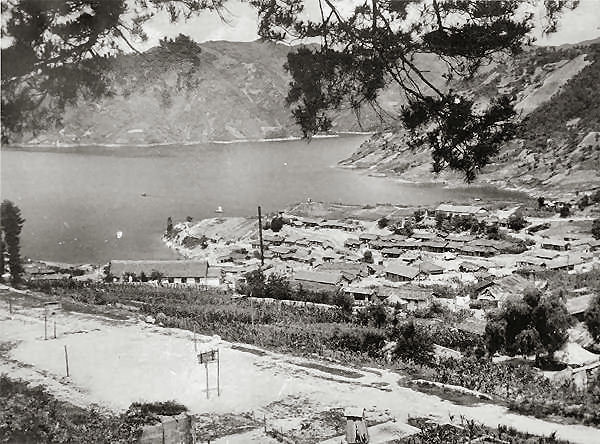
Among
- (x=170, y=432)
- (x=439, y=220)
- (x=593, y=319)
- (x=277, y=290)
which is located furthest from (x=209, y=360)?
(x=439, y=220)

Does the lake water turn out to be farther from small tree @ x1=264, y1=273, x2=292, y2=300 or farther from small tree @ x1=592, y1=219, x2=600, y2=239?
small tree @ x1=592, y1=219, x2=600, y2=239

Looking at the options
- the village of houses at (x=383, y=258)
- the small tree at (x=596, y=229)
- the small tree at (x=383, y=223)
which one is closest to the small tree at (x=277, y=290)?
the village of houses at (x=383, y=258)

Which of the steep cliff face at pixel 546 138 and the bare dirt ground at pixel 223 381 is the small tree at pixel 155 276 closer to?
the bare dirt ground at pixel 223 381

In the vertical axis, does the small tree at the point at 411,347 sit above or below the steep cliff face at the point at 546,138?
below

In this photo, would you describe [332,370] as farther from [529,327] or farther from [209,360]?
[529,327]

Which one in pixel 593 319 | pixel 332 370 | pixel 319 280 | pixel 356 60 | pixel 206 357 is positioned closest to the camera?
pixel 356 60

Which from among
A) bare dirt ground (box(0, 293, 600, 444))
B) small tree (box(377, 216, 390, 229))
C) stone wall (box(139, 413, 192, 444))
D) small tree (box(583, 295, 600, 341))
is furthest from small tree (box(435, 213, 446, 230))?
stone wall (box(139, 413, 192, 444))
